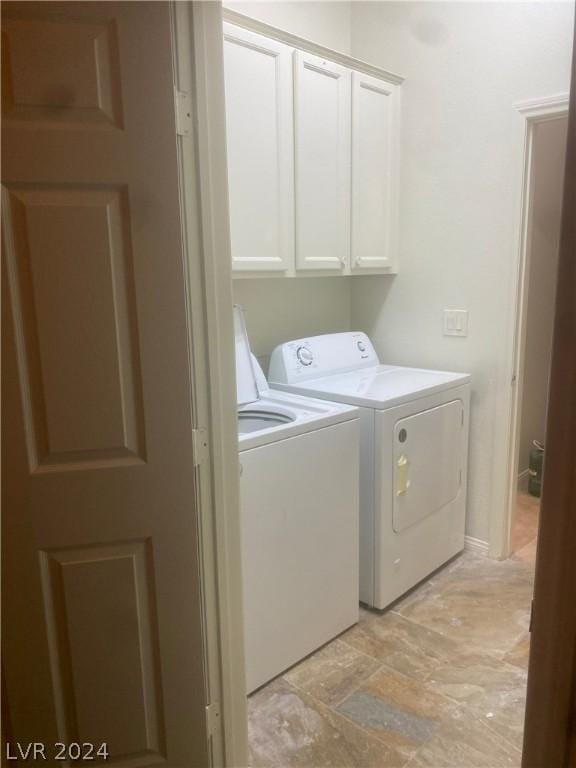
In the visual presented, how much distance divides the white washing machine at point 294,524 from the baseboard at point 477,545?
0.92 m

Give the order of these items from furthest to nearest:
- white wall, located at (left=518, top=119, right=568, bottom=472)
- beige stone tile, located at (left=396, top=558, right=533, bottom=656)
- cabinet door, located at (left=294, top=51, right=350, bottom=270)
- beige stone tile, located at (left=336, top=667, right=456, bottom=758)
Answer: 1. white wall, located at (left=518, top=119, right=568, bottom=472)
2. cabinet door, located at (left=294, top=51, right=350, bottom=270)
3. beige stone tile, located at (left=396, top=558, right=533, bottom=656)
4. beige stone tile, located at (left=336, top=667, right=456, bottom=758)

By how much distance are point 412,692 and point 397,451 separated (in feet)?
2.89

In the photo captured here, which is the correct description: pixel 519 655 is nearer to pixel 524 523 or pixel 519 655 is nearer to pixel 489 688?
pixel 489 688

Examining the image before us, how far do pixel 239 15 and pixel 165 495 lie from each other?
178cm

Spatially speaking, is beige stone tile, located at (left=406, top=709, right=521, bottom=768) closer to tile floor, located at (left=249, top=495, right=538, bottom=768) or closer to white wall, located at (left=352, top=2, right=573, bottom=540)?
tile floor, located at (left=249, top=495, right=538, bottom=768)

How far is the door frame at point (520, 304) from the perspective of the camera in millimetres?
2387

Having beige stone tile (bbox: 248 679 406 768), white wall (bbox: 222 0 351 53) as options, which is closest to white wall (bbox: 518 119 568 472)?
white wall (bbox: 222 0 351 53)

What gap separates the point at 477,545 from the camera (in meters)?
2.92

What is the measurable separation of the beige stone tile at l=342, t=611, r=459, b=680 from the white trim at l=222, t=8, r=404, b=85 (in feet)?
7.99

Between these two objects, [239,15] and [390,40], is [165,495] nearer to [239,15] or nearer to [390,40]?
[239,15]

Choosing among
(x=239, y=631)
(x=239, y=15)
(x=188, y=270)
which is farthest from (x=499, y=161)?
(x=239, y=631)

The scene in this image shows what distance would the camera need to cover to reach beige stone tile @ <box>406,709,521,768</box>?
1662 mm

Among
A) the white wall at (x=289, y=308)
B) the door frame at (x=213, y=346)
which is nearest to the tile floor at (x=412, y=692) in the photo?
the door frame at (x=213, y=346)

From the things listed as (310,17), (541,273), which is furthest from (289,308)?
(541,273)
